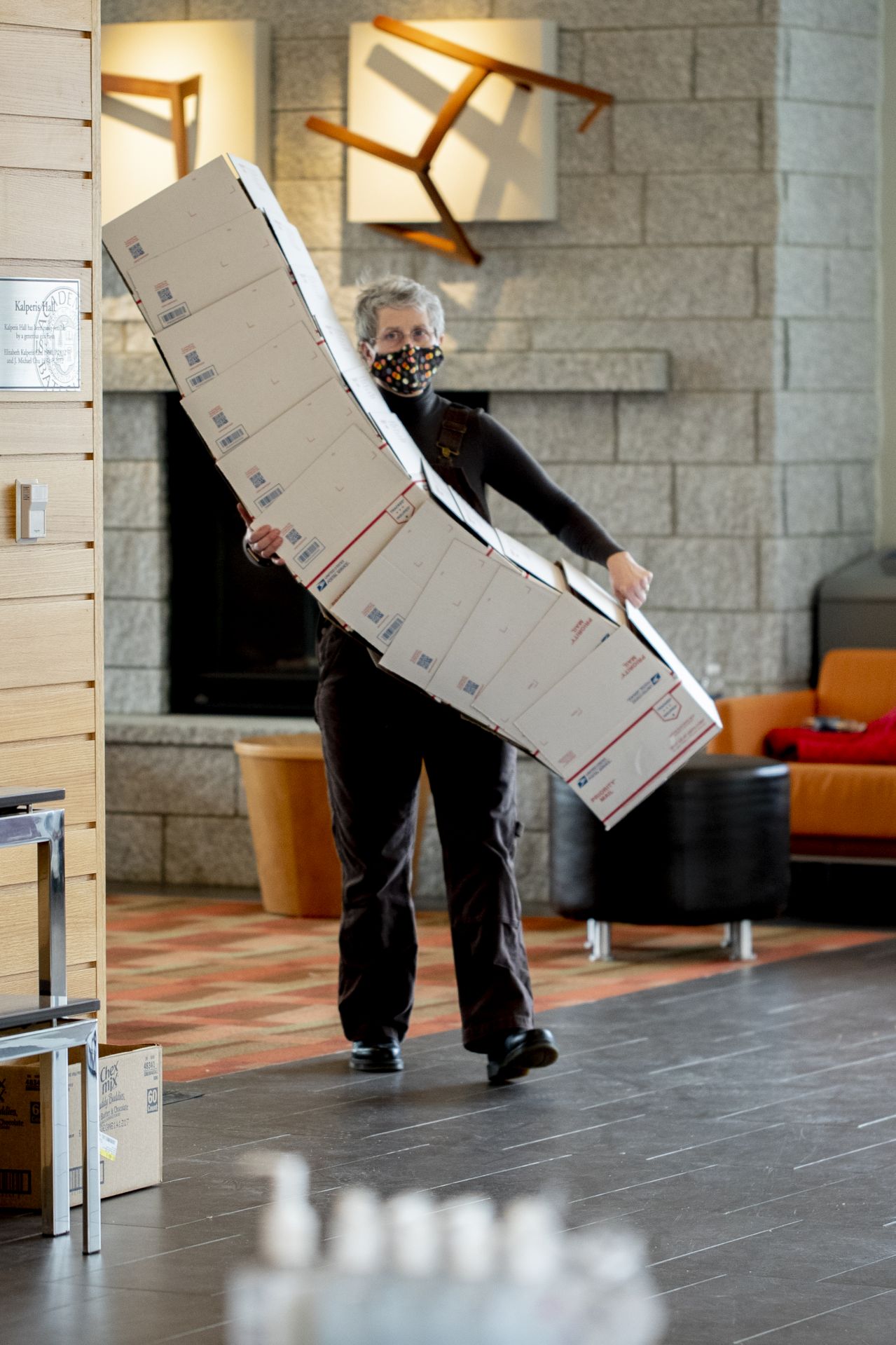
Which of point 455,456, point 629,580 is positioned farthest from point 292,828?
point 629,580

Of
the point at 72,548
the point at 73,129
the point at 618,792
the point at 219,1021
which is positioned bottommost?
the point at 219,1021

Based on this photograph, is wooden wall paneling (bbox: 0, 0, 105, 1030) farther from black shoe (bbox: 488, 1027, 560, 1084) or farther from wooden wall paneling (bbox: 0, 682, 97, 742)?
black shoe (bbox: 488, 1027, 560, 1084)

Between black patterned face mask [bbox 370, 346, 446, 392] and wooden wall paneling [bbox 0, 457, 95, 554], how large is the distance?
2.55ft

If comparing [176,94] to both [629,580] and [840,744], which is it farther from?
[629,580]

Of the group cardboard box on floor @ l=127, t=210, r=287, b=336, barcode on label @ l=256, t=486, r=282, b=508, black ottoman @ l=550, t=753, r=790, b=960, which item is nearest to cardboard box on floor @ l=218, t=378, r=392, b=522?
barcode on label @ l=256, t=486, r=282, b=508

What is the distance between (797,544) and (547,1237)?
147 inches

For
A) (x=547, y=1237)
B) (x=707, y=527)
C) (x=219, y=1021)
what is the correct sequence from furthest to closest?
(x=707, y=527) < (x=219, y=1021) < (x=547, y=1237)

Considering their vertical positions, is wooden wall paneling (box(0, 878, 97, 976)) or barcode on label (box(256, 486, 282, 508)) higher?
barcode on label (box(256, 486, 282, 508))

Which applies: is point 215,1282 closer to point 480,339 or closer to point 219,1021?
point 219,1021

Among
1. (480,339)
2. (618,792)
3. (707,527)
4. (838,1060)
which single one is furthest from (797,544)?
(618,792)

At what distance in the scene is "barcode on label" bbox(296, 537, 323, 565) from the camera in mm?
3723

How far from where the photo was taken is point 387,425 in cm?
379

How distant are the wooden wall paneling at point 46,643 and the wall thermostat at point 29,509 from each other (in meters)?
0.11

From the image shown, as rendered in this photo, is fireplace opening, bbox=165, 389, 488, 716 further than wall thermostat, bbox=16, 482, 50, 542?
Yes
